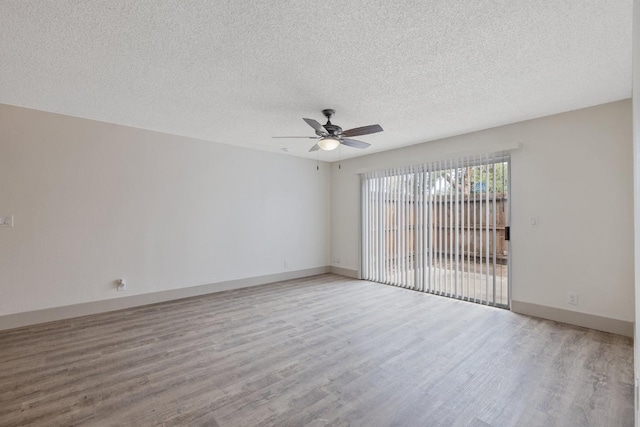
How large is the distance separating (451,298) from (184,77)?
15.3ft

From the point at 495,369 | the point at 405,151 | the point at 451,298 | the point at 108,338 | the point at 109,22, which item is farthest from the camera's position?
the point at 405,151

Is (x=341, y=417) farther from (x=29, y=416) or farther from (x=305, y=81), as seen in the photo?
(x=305, y=81)

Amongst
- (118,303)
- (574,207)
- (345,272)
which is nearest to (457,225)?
(574,207)

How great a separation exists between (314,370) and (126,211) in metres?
3.50

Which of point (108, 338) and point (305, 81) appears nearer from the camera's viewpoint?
point (305, 81)

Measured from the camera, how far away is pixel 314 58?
7.73 ft

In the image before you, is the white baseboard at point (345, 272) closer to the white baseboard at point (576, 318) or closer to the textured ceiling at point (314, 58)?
the white baseboard at point (576, 318)

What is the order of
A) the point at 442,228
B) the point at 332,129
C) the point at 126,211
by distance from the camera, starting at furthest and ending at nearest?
the point at 442,228 < the point at 126,211 < the point at 332,129

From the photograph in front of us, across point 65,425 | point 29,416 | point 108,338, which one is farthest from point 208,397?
point 108,338

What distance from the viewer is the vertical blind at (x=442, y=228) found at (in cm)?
407

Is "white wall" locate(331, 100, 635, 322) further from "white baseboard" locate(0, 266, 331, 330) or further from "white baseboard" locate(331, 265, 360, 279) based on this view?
"white baseboard" locate(0, 266, 331, 330)

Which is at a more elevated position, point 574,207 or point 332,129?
point 332,129

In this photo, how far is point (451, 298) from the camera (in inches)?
177

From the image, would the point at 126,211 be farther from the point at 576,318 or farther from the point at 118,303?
the point at 576,318
